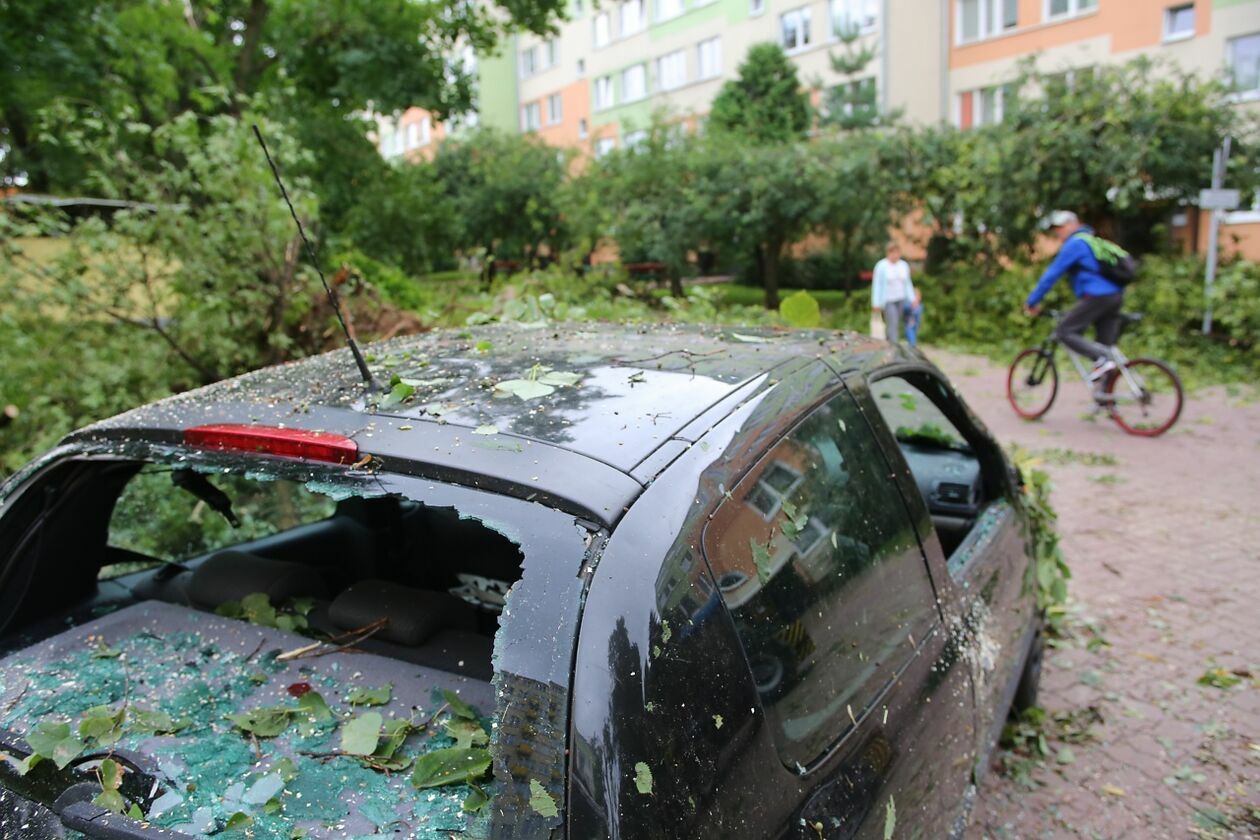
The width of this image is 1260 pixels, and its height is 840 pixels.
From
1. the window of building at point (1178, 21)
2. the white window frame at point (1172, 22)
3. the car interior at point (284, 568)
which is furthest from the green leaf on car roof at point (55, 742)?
the window of building at point (1178, 21)

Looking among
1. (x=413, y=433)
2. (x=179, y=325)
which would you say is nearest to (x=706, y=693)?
(x=413, y=433)

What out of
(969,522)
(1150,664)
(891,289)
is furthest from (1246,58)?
(969,522)

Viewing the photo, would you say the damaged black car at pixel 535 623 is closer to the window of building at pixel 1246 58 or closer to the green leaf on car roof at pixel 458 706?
the green leaf on car roof at pixel 458 706

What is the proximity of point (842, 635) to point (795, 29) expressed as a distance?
36938 millimetres

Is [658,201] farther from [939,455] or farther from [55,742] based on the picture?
[55,742]

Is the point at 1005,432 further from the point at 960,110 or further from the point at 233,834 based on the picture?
the point at 960,110

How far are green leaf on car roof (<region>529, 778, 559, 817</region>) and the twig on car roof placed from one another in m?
0.88

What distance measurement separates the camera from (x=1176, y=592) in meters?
5.19

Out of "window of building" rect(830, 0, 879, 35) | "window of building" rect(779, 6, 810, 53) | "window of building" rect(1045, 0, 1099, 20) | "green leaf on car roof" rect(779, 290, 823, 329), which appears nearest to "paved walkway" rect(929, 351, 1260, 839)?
"green leaf on car roof" rect(779, 290, 823, 329)

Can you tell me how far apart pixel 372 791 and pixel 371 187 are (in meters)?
16.7

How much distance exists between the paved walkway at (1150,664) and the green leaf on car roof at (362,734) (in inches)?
89.2

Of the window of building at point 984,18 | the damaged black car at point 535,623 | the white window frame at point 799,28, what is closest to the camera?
the damaged black car at point 535,623

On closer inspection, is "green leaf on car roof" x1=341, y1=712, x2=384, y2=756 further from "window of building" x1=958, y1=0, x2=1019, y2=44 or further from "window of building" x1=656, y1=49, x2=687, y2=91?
"window of building" x1=656, y1=49, x2=687, y2=91

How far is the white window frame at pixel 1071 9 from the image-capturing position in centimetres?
2602
